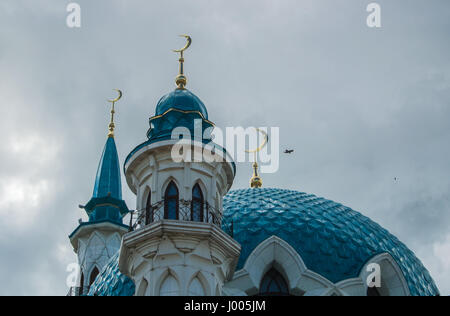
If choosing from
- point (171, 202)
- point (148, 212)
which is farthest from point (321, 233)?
point (148, 212)

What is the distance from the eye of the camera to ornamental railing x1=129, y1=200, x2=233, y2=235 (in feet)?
50.0

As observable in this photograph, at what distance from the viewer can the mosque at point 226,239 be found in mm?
14641

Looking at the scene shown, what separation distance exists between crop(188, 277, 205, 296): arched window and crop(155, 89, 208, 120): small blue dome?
3.88m

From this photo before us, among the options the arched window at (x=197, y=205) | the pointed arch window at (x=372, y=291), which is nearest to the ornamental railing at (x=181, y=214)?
the arched window at (x=197, y=205)

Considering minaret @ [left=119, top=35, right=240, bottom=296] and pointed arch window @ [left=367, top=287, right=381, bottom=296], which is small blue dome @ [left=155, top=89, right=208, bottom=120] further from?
pointed arch window @ [left=367, top=287, right=381, bottom=296]

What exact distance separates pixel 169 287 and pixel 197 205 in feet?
6.14

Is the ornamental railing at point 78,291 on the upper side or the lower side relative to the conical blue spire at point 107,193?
lower

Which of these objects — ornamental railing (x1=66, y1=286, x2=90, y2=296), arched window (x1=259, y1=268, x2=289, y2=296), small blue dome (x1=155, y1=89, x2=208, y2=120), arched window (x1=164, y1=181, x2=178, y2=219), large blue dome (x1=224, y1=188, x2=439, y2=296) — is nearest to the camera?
arched window (x1=164, y1=181, x2=178, y2=219)

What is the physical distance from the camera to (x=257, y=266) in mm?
17234

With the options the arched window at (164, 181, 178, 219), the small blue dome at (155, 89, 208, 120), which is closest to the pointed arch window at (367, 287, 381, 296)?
the arched window at (164, 181, 178, 219)

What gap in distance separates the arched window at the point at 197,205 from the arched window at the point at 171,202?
1.07 ft

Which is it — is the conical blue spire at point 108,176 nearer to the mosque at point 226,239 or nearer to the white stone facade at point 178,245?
the mosque at point 226,239
